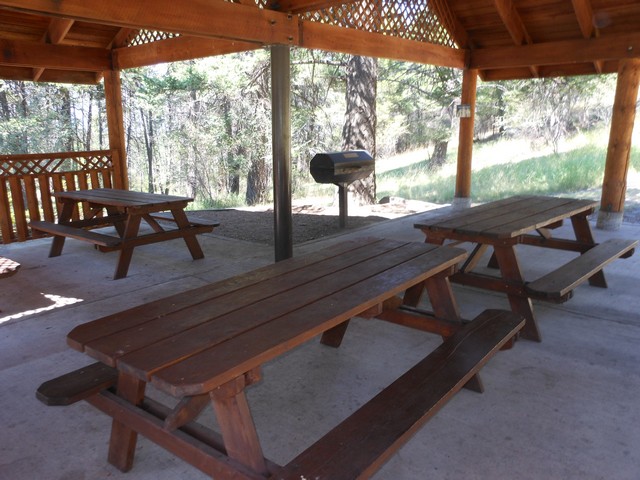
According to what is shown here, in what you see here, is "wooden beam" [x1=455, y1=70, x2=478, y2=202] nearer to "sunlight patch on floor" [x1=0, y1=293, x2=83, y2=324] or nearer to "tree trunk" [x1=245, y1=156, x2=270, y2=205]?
"sunlight patch on floor" [x1=0, y1=293, x2=83, y2=324]

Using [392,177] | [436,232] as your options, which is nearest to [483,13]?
[436,232]

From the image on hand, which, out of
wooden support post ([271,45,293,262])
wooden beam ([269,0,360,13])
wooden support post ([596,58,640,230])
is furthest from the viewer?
wooden support post ([596,58,640,230])

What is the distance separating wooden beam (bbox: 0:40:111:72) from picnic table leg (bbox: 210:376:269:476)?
5.68 m

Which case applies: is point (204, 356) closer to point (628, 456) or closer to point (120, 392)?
point (120, 392)

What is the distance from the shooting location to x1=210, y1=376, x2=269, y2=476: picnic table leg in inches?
58.3

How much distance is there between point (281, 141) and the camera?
4.47 m

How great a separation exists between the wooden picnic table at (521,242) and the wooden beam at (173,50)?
2.96m

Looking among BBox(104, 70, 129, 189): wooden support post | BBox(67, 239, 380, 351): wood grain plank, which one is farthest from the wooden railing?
BBox(67, 239, 380, 351): wood grain plank

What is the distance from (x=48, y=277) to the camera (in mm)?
4574

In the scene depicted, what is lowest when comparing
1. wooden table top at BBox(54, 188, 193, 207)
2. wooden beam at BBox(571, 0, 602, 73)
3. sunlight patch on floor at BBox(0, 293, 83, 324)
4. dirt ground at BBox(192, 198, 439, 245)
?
sunlight patch on floor at BBox(0, 293, 83, 324)

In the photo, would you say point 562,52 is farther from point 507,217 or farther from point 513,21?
point 507,217

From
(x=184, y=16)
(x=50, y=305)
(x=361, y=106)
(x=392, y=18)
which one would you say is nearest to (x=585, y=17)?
(x=392, y=18)

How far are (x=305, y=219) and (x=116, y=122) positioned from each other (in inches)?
116

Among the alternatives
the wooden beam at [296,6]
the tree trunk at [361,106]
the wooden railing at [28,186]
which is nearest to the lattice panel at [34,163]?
the wooden railing at [28,186]
